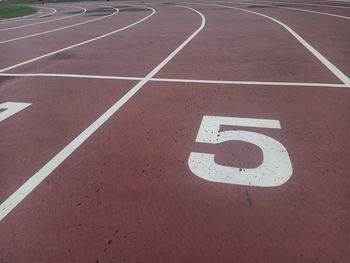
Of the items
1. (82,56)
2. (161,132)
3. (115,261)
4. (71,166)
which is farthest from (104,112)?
(82,56)

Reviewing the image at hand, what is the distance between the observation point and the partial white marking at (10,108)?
6484mm

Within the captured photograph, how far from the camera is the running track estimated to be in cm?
337

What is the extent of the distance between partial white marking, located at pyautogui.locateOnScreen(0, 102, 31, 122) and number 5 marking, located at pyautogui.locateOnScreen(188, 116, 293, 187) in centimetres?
346

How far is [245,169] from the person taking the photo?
14.5 feet

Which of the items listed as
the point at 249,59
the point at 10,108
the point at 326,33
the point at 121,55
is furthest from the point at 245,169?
the point at 326,33

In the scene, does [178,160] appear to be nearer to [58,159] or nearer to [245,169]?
[245,169]

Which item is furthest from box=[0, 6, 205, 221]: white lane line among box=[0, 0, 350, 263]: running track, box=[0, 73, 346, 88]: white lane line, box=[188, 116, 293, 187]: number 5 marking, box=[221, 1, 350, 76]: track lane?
box=[221, 1, 350, 76]: track lane

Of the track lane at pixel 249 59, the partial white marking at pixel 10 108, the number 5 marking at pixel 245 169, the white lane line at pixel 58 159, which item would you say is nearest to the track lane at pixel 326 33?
the track lane at pixel 249 59

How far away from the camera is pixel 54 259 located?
3213mm

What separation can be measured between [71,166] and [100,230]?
1.42 metres

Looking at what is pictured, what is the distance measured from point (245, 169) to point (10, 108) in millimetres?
4660

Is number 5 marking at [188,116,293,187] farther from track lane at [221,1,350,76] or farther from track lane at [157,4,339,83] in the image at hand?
track lane at [221,1,350,76]

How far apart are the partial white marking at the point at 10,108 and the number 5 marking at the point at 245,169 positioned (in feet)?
11.3

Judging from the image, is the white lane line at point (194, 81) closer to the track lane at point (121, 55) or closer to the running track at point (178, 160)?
the running track at point (178, 160)
